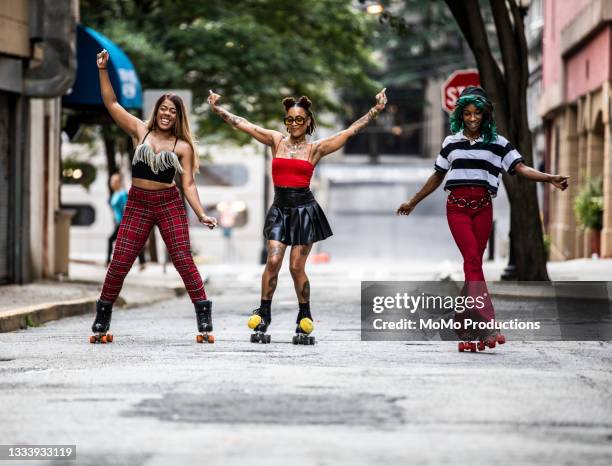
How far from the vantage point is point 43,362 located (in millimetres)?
9242

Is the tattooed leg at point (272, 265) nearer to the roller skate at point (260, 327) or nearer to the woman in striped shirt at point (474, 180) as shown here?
the roller skate at point (260, 327)

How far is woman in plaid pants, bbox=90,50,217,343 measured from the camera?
1056 cm

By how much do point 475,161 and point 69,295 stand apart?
7.85 metres

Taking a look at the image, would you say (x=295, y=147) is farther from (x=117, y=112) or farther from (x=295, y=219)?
(x=117, y=112)

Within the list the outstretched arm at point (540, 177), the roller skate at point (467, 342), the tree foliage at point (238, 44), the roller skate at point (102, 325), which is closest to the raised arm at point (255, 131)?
the roller skate at point (102, 325)

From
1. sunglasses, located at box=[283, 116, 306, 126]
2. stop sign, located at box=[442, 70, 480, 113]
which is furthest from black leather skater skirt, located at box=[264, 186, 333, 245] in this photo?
stop sign, located at box=[442, 70, 480, 113]

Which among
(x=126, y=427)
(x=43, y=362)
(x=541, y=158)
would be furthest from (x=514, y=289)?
Answer: (x=541, y=158)

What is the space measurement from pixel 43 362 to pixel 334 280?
609 inches

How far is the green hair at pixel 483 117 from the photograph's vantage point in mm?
10023

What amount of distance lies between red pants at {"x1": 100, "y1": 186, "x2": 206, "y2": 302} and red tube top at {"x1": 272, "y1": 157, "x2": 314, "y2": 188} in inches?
31.5

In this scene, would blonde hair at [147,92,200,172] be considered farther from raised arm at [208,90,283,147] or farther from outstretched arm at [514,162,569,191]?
outstretched arm at [514,162,569,191]

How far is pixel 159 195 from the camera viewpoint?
10602 mm

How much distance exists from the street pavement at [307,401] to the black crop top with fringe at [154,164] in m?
1.30

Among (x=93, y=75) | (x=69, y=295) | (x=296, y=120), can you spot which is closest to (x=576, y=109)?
(x=93, y=75)
